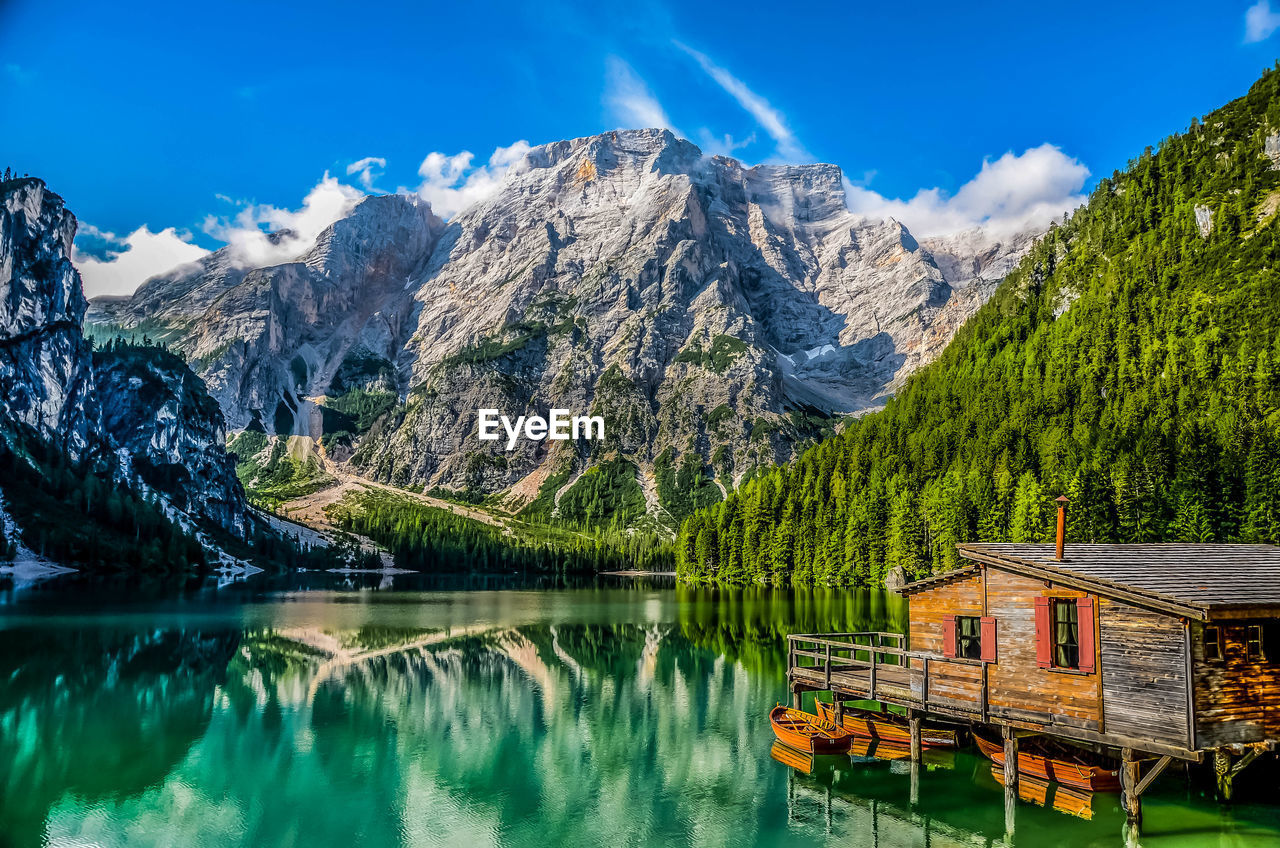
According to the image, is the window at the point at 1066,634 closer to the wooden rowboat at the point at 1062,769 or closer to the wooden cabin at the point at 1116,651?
the wooden cabin at the point at 1116,651

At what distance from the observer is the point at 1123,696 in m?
Result: 25.2

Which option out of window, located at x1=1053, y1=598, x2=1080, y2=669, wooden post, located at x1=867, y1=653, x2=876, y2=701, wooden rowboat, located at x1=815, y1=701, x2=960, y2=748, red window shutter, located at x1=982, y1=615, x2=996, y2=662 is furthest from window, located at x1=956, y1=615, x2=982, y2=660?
wooden rowboat, located at x1=815, y1=701, x2=960, y2=748

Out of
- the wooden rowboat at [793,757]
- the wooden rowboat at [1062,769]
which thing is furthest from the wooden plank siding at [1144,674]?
the wooden rowboat at [793,757]

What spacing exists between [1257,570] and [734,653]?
3910 centimetres

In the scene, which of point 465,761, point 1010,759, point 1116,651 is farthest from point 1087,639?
point 465,761

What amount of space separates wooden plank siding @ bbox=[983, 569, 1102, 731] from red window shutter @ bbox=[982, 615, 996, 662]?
17 centimetres

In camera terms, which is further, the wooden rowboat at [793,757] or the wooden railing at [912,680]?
the wooden rowboat at [793,757]

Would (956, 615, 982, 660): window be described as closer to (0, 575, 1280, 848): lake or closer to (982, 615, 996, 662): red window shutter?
(982, 615, 996, 662): red window shutter

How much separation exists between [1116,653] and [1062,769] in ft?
16.7

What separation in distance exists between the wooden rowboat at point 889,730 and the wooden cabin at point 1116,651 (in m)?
2.12

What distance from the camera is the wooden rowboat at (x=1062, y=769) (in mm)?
27188

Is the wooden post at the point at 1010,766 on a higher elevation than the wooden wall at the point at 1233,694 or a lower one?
lower

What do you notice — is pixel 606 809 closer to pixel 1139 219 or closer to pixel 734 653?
pixel 734 653

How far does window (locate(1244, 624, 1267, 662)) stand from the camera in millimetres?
25078
